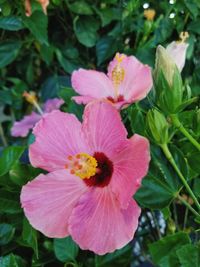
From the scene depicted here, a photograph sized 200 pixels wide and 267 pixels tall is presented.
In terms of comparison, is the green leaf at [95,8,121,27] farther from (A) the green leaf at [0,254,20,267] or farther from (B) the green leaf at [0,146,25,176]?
(A) the green leaf at [0,254,20,267]

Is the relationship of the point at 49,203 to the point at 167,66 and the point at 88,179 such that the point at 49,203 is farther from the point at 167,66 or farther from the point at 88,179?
the point at 167,66

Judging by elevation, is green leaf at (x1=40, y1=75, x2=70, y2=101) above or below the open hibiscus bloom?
below

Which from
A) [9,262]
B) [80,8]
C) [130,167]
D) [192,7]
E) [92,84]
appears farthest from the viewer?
[80,8]

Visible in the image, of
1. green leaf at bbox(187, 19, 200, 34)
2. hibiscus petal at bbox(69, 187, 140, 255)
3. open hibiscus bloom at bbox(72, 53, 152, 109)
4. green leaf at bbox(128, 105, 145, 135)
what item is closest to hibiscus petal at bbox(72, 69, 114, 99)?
open hibiscus bloom at bbox(72, 53, 152, 109)

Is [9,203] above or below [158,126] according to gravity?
below

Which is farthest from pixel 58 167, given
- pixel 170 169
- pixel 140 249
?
pixel 140 249

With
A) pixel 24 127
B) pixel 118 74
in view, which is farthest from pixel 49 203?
pixel 24 127
